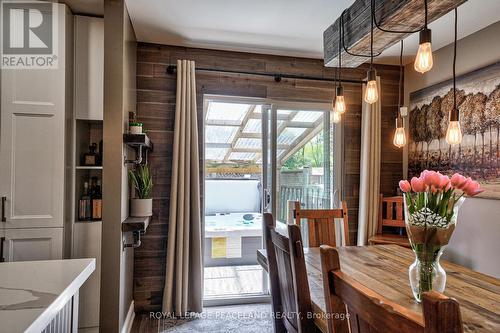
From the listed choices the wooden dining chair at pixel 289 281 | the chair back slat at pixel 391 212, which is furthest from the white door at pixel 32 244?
the chair back slat at pixel 391 212

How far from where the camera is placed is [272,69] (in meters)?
3.12

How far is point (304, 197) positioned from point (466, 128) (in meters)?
1.62

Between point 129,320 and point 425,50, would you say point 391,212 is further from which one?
point 129,320

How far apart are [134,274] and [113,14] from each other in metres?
2.21

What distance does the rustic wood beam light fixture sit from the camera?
160 centimetres

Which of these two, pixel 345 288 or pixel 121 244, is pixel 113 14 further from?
pixel 345 288

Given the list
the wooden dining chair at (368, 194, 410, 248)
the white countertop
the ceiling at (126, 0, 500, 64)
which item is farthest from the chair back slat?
the white countertop

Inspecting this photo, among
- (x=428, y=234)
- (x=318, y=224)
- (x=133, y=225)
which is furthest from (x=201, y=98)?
(x=428, y=234)

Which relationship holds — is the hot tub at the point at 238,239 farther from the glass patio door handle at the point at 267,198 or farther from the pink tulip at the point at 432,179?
the pink tulip at the point at 432,179

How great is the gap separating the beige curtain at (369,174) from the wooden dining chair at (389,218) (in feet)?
0.22

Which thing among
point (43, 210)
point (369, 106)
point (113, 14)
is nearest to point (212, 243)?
point (43, 210)

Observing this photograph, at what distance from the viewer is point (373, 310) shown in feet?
2.18

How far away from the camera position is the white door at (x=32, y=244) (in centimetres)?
197

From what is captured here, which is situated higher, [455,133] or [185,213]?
[455,133]
